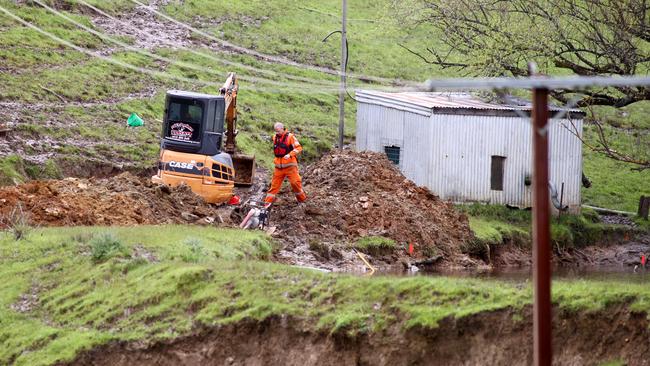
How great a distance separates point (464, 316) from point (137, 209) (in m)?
12.3

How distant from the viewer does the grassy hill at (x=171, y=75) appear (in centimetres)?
4000

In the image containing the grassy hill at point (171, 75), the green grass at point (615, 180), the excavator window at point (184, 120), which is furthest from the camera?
the green grass at point (615, 180)

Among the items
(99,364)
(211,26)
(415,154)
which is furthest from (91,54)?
(99,364)

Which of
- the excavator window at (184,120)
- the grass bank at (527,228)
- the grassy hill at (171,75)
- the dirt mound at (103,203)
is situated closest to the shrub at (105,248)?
the dirt mound at (103,203)

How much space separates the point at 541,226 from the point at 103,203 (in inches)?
709

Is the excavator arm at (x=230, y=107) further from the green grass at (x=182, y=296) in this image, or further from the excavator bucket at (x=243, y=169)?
the green grass at (x=182, y=296)

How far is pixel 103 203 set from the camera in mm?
28656

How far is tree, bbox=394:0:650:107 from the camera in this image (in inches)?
1314

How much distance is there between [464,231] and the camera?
33656mm

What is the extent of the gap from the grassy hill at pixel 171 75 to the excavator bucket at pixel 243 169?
4.67 meters

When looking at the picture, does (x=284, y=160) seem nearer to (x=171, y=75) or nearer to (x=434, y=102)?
(x=434, y=102)

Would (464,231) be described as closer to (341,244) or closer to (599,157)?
(341,244)

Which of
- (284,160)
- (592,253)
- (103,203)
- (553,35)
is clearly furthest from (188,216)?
(592,253)

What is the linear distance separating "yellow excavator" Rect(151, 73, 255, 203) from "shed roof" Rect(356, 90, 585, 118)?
803 centimetres
